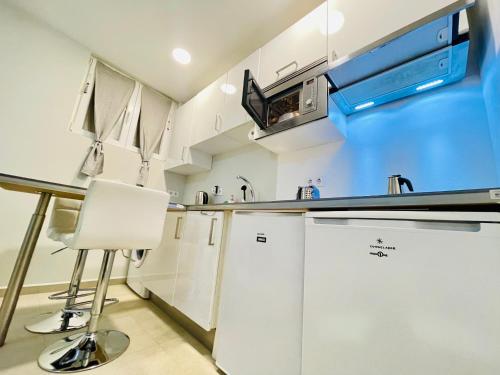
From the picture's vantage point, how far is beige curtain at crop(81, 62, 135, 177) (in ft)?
7.15

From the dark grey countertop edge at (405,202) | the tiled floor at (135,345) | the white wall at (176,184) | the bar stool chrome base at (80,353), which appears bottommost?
the tiled floor at (135,345)

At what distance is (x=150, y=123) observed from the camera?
9.08ft

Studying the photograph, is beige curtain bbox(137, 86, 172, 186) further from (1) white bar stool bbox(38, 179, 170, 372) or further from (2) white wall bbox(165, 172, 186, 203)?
(1) white bar stool bbox(38, 179, 170, 372)

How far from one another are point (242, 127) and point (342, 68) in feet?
3.01

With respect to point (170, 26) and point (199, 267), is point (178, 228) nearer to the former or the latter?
point (199, 267)

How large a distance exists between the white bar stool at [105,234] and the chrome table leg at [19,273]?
0.28 meters

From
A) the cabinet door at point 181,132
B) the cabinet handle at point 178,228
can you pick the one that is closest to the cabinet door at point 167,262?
the cabinet handle at point 178,228

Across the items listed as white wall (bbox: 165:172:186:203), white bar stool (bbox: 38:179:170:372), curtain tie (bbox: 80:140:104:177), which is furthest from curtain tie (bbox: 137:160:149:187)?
white bar stool (bbox: 38:179:170:372)

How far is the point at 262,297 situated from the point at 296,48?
167 centimetres

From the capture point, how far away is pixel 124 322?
148 cm

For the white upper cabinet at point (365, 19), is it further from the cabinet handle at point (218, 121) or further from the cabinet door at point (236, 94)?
the cabinet handle at point (218, 121)

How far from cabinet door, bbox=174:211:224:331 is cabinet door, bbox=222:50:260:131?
91 centimetres

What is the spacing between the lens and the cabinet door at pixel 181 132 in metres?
→ 2.46

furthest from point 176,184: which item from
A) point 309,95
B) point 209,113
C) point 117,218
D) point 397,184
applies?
point 397,184
